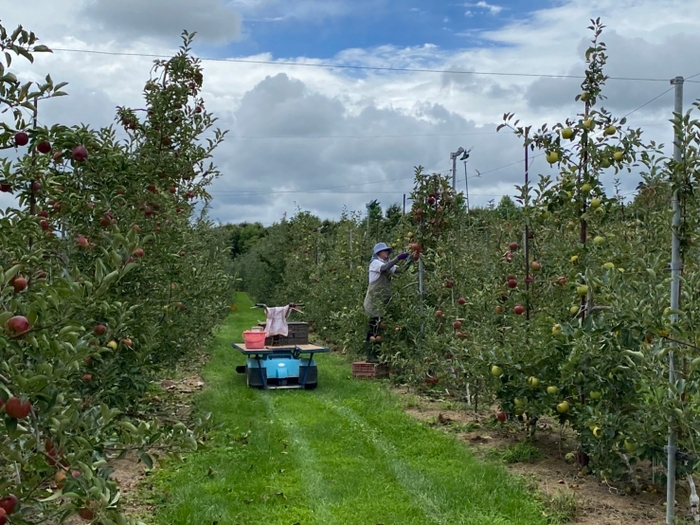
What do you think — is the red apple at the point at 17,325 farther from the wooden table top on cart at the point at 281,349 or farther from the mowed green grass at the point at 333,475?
the wooden table top on cart at the point at 281,349

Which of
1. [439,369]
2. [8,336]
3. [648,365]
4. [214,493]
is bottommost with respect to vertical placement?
[214,493]

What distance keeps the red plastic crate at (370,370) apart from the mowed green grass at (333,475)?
6.37 ft

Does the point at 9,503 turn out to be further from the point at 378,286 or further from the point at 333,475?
the point at 378,286

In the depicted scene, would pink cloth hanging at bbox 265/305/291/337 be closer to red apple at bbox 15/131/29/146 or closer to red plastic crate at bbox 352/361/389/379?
red plastic crate at bbox 352/361/389/379

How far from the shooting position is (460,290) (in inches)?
356

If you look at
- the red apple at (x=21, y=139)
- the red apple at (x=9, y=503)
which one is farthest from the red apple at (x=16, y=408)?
the red apple at (x=21, y=139)

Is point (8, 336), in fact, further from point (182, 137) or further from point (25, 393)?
point (182, 137)

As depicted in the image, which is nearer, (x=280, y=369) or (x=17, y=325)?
(x=17, y=325)

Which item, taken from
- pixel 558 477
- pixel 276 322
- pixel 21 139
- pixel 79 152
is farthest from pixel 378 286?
pixel 21 139

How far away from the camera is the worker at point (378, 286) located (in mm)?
9844

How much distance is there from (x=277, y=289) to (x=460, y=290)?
42.6ft

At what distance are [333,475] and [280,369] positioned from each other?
4060mm

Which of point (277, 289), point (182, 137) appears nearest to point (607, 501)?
point (182, 137)

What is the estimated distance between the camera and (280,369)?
9438mm
